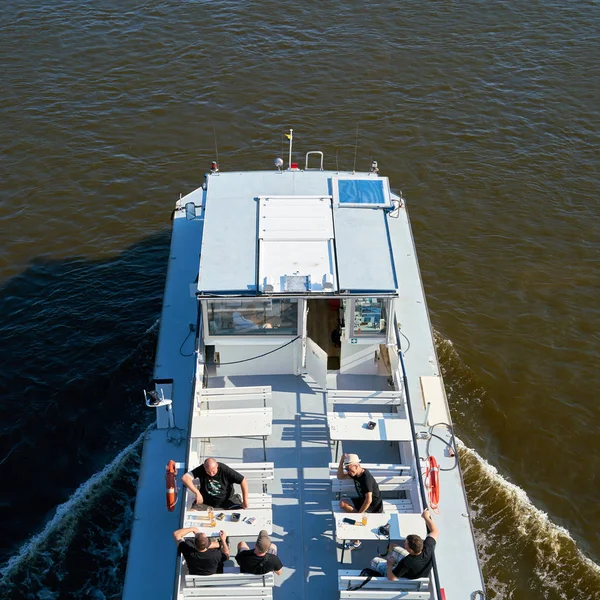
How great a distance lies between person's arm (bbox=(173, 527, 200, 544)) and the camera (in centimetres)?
1023

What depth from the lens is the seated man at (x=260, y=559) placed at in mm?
9859

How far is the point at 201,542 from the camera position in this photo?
9812 millimetres

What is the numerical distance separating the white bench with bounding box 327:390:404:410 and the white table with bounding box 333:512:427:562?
2.29 metres

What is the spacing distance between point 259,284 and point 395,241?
5.88 m

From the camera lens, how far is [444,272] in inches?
829

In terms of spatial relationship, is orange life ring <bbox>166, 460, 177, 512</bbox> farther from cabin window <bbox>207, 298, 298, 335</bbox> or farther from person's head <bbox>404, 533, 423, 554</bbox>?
person's head <bbox>404, 533, 423, 554</bbox>

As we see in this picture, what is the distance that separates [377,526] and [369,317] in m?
3.85

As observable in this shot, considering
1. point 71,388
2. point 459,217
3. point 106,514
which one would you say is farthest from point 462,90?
point 106,514

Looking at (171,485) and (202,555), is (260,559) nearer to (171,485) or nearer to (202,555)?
(202,555)

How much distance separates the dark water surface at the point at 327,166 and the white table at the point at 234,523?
155 inches

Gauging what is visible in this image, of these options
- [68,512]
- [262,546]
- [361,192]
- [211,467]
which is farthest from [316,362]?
[68,512]

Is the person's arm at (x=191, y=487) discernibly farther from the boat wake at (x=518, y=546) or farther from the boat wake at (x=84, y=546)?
the boat wake at (x=518, y=546)

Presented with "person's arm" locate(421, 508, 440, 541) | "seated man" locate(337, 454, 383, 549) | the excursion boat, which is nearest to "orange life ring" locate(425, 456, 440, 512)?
the excursion boat

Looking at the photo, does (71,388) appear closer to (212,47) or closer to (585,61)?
(212,47)
